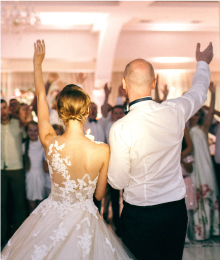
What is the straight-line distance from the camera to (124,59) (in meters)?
8.77

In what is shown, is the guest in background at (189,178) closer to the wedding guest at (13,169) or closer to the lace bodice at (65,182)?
the wedding guest at (13,169)

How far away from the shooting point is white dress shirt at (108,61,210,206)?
166 cm

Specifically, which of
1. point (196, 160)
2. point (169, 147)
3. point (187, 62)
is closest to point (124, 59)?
point (187, 62)

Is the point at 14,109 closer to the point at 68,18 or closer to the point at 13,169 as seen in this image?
the point at 13,169

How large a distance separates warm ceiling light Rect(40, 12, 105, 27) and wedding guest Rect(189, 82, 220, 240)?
13.3ft

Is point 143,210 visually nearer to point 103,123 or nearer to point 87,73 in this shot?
point 103,123

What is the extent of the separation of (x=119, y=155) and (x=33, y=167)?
7.72 feet

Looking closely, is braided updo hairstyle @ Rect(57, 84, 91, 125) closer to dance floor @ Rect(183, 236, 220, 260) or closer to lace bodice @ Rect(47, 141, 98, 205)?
lace bodice @ Rect(47, 141, 98, 205)

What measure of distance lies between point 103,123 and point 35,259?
312 centimetres

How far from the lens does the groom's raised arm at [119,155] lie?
164cm

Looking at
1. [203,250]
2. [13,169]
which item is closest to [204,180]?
[203,250]

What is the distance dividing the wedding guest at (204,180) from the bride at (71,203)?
2.22 metres

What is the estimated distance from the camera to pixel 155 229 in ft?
5.56

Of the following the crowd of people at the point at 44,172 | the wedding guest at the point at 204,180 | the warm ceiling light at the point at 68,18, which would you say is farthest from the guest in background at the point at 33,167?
the warm ceiling light at the point at 68,18
